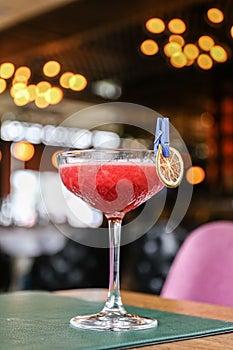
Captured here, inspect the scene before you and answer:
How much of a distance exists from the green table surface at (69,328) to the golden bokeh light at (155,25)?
3933 millimetres

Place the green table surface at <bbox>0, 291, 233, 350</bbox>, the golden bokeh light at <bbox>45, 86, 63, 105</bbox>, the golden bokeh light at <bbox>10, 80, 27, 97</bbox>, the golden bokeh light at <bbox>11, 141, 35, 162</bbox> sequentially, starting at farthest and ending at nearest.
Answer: the golden bokeh light at <bbox>11, 141, 35, 162</bbox> → the golden bokeh light at <bbox>45, 86, 63, 105</bbox> → the golden bokeh light at <bbox>10, 80, 27, 97</bbox> → the green table surface at <bbox>0, 291, 233, 350</bbox>

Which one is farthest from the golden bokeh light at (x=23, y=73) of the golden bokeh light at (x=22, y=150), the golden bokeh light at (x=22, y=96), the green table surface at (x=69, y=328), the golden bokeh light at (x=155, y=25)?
the green table surface at (x=69, y=328)

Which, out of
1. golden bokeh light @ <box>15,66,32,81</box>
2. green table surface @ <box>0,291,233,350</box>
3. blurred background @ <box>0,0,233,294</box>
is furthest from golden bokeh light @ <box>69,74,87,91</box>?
green table surface @ <box>0,291,233,350</box>

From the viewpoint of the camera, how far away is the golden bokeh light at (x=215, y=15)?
15.2 feet

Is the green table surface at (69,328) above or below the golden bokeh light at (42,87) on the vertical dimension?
below

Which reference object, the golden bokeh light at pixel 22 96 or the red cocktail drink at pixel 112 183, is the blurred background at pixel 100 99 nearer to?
the golden bokeh light at pixel 22 96

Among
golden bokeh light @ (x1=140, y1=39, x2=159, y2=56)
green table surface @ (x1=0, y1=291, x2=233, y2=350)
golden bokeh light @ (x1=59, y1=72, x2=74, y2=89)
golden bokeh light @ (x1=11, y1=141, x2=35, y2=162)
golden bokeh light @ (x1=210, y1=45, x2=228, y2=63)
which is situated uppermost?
golden bokeh light @ (x1=140, y1=39, x2=159, y2=56)

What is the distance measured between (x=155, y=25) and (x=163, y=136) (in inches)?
166

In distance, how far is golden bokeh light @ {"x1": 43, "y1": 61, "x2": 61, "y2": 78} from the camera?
6.77 m

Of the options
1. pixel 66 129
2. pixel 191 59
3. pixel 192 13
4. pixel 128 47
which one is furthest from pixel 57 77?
pixel 66 129

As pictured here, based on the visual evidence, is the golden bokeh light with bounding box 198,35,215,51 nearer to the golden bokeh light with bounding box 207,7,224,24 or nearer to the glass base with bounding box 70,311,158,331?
the golden bokeh light with bounding box 207,7,224,24

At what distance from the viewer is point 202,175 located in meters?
8.59

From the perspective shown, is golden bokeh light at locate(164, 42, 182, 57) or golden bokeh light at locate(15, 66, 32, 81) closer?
golden bokeh light at locate(164, 42, 182, 57)

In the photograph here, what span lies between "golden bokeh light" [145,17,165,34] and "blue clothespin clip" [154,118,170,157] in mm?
4060
